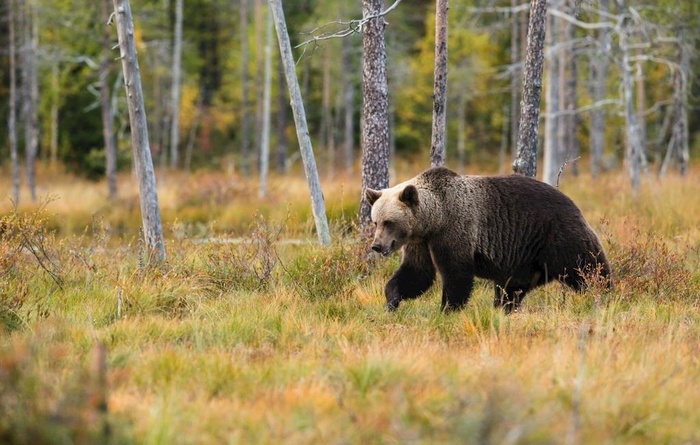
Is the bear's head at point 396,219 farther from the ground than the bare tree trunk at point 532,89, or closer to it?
closer to it

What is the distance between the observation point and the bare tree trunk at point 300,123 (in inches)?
394

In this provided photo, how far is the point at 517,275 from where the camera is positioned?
7801 mm

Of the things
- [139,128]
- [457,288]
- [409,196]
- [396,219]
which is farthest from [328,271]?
[139,128]

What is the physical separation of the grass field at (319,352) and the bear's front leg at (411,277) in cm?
16

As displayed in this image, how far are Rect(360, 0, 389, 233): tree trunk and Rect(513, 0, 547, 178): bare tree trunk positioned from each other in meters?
1.70

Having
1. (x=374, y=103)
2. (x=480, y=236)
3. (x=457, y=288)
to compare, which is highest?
(x=374, y=103)

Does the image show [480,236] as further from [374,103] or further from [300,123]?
[300,123]

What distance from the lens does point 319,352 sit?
5.81 meters

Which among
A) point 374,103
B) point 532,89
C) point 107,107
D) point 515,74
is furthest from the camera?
point 515,74

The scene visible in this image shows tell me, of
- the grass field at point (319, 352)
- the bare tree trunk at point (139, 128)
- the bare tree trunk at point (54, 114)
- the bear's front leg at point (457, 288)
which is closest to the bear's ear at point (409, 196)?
the bear's front leg at point (457, 288)

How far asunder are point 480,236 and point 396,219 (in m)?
0.89

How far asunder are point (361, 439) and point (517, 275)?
4.06 metres

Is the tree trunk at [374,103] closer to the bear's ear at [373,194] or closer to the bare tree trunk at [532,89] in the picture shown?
the bare tree trunk at [532,89]

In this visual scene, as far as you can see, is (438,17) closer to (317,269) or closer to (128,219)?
(317,269)
